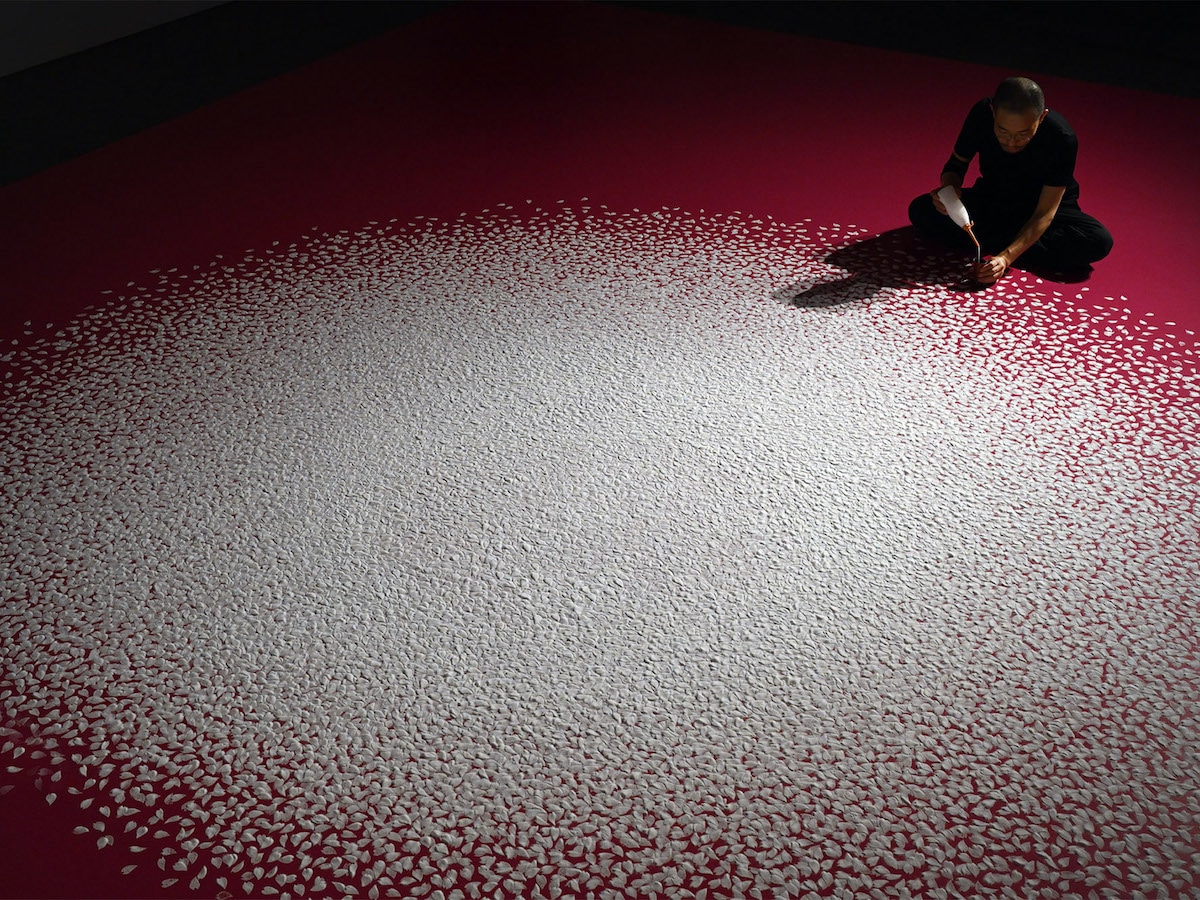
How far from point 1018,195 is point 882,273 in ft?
1.25

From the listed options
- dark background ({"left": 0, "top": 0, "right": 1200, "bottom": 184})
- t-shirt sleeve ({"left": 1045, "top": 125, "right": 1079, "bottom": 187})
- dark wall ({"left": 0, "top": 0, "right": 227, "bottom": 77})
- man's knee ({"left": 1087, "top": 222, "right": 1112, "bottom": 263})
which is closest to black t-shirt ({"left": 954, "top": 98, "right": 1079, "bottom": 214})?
t-shirt sleeve ({"left": 1045, "top": 125, "right": 1079, "bottom": 187})

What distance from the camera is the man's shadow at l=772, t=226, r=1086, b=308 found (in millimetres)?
2605

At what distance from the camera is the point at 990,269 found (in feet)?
8.36

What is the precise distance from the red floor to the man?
13 centimetres

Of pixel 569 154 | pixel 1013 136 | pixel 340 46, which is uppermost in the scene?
pixel 340 46

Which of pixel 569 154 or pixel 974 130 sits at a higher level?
pixel 569 154

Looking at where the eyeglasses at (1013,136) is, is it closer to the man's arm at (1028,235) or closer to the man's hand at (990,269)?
the man's arm at (1028,235)

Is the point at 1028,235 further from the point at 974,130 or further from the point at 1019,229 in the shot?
the point at 974,130

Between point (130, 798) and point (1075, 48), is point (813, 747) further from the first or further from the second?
point (1075, 48)

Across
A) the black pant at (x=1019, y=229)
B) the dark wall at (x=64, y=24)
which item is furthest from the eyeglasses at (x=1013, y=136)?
the dark wall at (x=64, y=24)

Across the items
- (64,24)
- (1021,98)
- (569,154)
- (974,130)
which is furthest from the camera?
(64,24)

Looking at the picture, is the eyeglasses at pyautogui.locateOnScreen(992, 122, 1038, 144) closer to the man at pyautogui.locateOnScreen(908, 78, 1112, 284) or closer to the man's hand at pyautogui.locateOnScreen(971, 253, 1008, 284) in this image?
the man at pyautogui.locateOnScreen(908, 78, 1112, 284)

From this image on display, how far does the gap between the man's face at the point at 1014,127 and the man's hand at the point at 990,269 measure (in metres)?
0.26

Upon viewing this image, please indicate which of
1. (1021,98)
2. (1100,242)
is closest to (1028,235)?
(1100,242)
